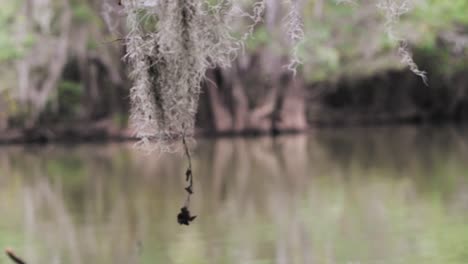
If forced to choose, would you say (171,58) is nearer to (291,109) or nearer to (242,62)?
(242,62)

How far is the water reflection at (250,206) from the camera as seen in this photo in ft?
27.1

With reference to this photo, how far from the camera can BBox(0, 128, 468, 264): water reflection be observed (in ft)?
27.1

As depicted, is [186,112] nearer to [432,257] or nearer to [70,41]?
[432,257]

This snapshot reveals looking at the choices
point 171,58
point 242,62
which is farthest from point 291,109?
point 171,58

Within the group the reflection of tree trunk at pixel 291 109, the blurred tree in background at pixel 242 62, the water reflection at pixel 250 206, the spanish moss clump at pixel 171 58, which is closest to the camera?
the spanish moss clump at pixel 171 58

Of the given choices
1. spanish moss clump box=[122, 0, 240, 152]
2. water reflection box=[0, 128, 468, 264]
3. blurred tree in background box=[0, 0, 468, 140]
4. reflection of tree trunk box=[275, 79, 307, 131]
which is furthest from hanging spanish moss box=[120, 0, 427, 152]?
reflection of tree trunk box=[275, 79, 307, 131]

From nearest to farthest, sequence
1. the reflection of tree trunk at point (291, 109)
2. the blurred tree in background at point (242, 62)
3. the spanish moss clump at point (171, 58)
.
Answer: the spanish moss clump at point (171, 58)
the blurred tree in background at point (242, 62)
the reflection of tree trunk at point (291, 109)

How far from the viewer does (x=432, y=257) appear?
7.30 m

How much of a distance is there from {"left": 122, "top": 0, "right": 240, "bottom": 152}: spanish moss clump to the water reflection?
2.74 meters

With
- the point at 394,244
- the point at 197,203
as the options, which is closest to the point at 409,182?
the point at 197,203

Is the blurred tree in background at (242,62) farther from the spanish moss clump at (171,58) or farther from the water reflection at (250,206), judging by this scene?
the spanish moss clump at (171,58)

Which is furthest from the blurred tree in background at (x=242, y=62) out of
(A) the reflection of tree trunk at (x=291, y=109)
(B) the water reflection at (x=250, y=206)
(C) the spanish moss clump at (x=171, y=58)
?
(C) the spanish moss clump at (x=171, y=58)

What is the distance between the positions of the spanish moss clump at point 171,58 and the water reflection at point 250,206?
9.00 feet

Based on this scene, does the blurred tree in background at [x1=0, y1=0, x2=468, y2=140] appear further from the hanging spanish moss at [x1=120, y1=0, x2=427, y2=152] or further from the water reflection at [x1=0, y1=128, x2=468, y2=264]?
the hanging spanish moss at [x1=120, y1=0, x2=427, y2=152]
